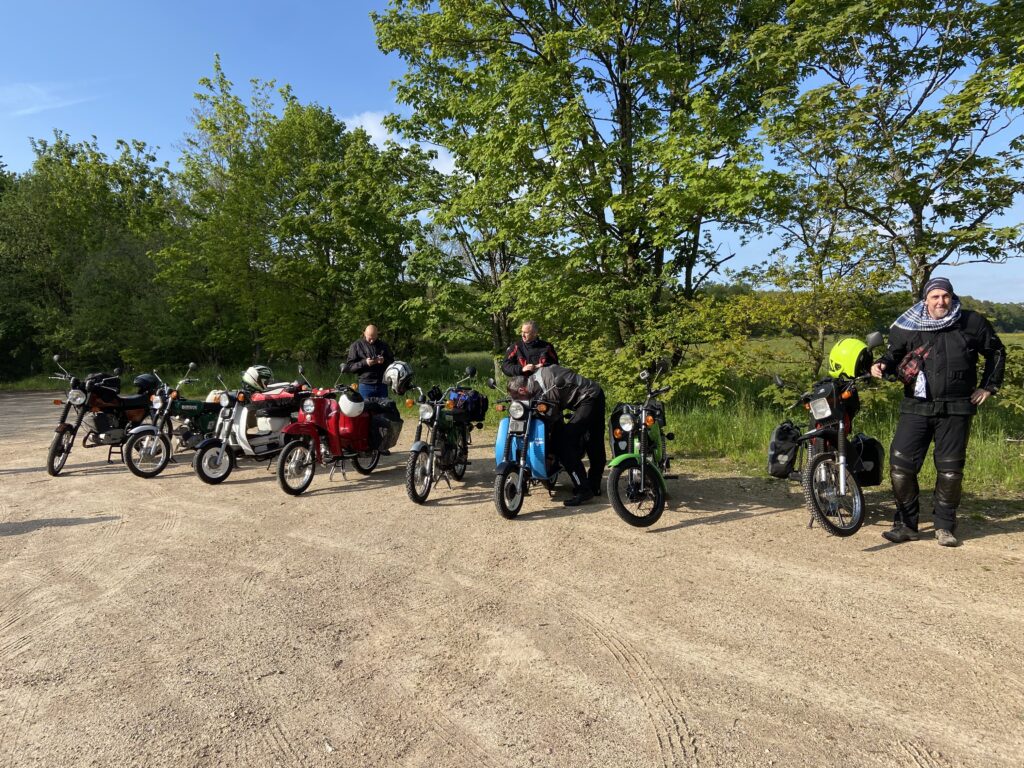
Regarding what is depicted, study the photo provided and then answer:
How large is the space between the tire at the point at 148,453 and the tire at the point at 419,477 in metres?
3.50

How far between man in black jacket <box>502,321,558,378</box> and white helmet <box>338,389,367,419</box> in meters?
1.69

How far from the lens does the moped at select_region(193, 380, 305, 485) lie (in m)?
6.42

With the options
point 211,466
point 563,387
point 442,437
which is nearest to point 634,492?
point 563,387

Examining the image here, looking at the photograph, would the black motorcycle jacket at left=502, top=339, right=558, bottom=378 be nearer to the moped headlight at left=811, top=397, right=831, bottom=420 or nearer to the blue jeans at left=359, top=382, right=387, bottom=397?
the blue jeans at left=359, top=382, right=387, bottom=397

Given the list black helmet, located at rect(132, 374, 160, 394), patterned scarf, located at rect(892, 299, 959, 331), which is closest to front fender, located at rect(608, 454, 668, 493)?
patterned scarf, located at rect(892, 299, 959, 331)

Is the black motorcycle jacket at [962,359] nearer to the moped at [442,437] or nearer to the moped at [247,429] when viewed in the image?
the moped at [442,437]

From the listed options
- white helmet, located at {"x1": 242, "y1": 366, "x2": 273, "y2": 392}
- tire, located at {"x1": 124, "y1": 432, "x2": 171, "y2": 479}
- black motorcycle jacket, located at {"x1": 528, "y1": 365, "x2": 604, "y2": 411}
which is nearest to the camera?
black motorcycle jacket, located at {"x1": 528, "y1": 365, "x2": 604, "y2": 411}

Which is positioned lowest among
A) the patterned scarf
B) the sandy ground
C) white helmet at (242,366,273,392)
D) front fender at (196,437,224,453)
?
the sandy ground

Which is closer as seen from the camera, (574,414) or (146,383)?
(574,414)

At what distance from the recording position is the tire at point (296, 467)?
5.73 metres

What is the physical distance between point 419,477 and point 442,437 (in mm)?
630

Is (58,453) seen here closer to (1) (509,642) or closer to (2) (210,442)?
(2) (210,442)

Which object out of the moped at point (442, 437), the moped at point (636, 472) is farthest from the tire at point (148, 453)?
the moped at point (636, 472)

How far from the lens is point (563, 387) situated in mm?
5305
